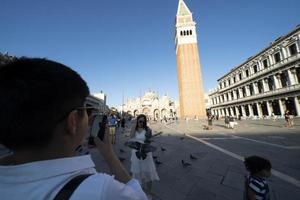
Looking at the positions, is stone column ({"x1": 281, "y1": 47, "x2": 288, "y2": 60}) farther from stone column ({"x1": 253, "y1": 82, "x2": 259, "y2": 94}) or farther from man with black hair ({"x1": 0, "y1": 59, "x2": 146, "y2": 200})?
man with black hair ({"x1": 0, "y1": 59, "x2": 146, "y2": 200})

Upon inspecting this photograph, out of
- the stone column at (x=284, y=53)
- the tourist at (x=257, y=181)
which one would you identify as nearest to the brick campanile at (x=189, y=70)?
the stone column at (x=284, y=53)

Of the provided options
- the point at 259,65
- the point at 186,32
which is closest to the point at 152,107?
the point at 186,32

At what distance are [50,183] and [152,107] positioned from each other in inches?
2929

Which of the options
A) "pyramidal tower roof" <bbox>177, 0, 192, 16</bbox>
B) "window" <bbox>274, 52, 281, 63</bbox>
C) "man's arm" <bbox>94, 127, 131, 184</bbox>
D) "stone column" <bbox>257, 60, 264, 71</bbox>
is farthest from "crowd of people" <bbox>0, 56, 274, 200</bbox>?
"pyramidal tower roof" <bbox>177, 0, 192, 16</bbox>

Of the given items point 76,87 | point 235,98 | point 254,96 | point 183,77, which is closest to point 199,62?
point 183,77

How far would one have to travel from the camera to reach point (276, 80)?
2889 centimetres

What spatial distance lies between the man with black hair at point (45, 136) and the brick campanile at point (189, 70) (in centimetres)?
4815

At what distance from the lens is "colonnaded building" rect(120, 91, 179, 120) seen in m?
74.2

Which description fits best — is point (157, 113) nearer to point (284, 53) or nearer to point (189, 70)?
point (189, 70)

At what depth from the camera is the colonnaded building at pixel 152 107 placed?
243 ft

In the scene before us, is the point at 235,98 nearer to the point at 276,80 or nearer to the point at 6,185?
the point at 276,80

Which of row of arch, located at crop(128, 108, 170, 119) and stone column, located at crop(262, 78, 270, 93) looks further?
row of arch, located at crop(128, 108, 170, 119)

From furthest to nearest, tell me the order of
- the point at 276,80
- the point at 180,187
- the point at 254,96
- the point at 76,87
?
the point at 254,96 < the point at 276,80 < the point at 180,187 < the point at 76,87

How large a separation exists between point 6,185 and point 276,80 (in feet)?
115
